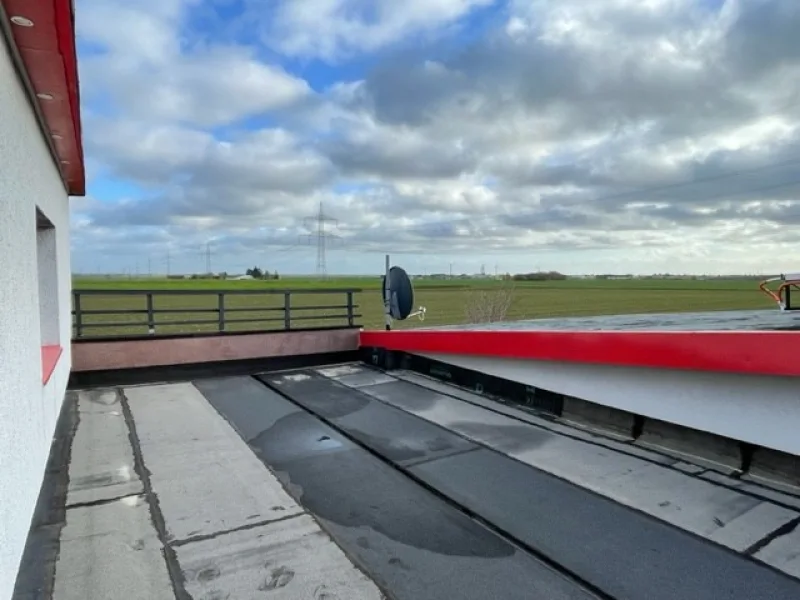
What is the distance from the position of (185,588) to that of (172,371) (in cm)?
499

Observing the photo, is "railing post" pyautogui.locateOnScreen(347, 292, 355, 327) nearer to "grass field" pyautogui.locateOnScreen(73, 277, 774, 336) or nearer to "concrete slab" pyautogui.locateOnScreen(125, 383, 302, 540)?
"grass field" pyautogui.locateOnScreen(73, 277, 774, 336)

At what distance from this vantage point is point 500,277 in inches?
1010

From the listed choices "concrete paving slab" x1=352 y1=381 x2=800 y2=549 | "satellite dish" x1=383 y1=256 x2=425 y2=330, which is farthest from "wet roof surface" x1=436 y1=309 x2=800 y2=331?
"satellite dish" x1=383 y1=256 x2=425 y2=330

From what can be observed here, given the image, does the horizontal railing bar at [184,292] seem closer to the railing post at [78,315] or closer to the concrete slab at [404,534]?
the railing post at [78,315]

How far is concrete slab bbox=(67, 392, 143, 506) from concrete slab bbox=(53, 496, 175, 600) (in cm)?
21

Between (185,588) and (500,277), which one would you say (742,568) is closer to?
(185,588)

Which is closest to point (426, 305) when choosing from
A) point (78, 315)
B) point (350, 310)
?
point (350, 310)

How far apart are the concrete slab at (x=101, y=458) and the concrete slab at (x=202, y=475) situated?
0.43 ft

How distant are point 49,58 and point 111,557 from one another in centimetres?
236

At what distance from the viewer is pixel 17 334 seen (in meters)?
2.01

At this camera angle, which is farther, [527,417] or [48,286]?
[527,417]

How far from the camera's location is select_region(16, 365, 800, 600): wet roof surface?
2.02m

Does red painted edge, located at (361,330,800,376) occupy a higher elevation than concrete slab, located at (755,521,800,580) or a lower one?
higher

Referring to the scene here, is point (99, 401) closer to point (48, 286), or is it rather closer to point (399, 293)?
point (48, 286)
